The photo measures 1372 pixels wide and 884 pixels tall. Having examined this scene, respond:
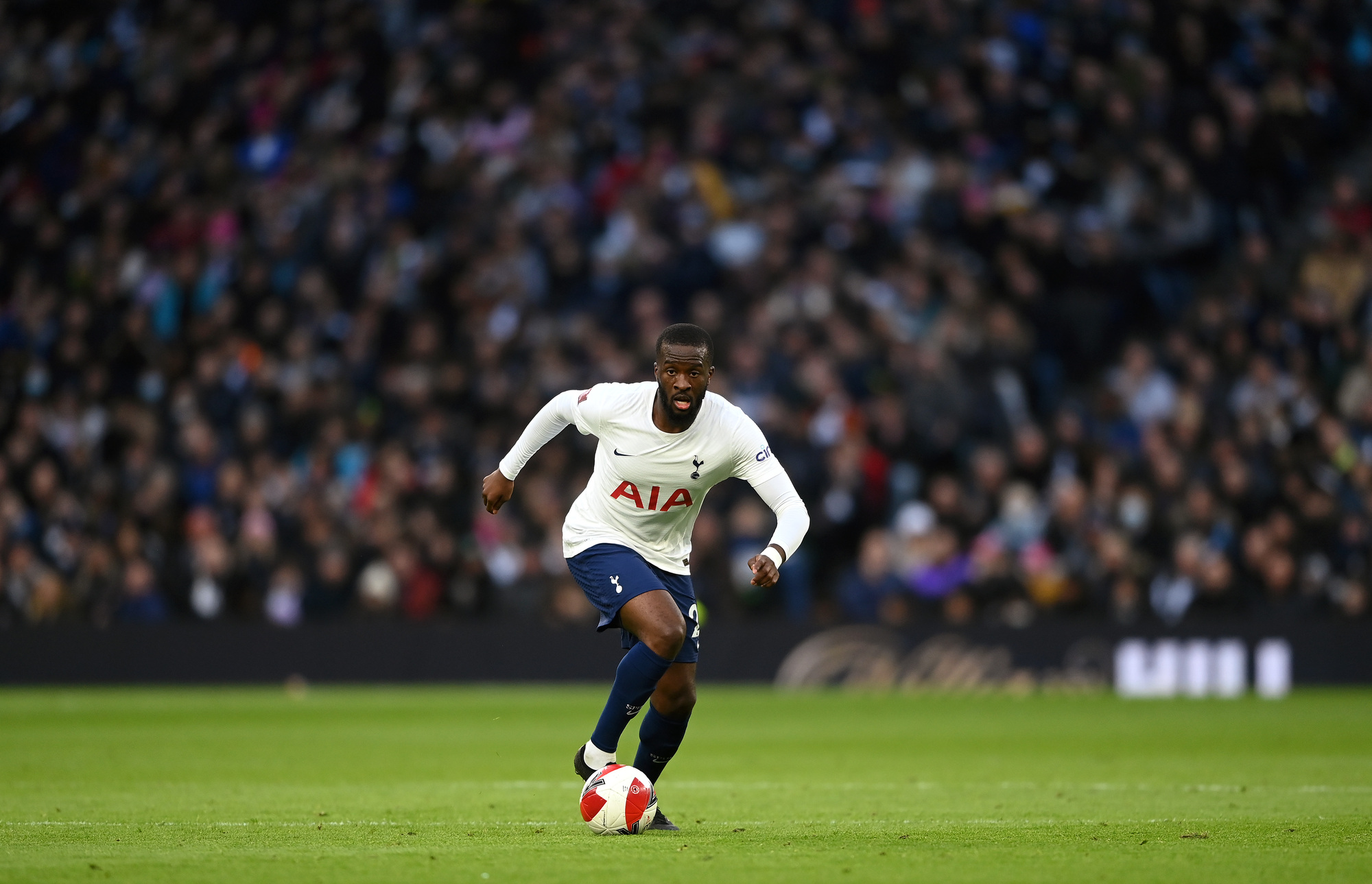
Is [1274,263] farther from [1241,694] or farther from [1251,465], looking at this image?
[1241,694]

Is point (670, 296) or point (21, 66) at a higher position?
point (21, 66)

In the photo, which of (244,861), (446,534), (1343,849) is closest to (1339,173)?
(446,534)

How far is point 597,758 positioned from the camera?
8297mm

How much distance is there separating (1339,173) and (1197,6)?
2944 mm

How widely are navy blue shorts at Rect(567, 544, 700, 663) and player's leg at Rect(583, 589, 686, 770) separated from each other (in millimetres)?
69

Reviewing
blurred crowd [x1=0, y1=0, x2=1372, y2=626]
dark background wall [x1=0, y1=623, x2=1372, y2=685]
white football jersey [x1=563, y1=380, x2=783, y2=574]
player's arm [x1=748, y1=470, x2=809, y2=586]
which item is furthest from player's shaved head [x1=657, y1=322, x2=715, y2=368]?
dark background wall [x1=0, y1=623, x2=1372, y2=685]

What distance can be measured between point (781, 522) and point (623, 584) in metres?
0.79

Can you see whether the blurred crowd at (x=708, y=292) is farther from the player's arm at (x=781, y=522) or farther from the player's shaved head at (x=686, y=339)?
the player's shaved head at (x=686, y=339)

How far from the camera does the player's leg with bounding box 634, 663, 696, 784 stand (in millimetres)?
8453

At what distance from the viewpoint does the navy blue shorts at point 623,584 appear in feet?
27.3

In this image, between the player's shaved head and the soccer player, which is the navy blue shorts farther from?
the player's shaved head

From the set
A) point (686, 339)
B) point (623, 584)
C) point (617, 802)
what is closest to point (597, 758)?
point (617, 802)

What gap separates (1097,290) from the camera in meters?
22.0

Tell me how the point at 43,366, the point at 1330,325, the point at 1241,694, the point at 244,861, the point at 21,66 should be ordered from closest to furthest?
the point at 244,861
the point at 1241,694
the point at 1330,325
the point at 43,366
the point at 21,66
